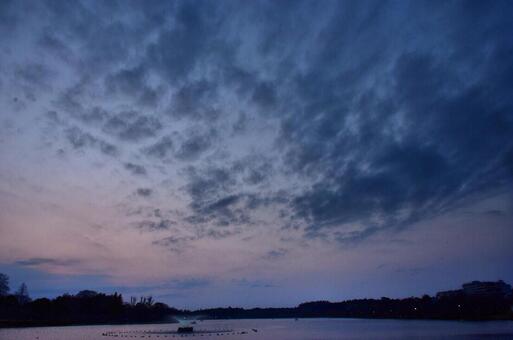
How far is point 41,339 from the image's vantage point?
9575 centimetres

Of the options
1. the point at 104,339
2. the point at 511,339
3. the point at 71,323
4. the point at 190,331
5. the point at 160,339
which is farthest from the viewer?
the point at 71,323

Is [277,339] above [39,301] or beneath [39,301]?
beneath

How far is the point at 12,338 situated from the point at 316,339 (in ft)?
218

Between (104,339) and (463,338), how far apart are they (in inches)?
3145

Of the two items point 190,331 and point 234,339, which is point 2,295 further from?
point 234,339

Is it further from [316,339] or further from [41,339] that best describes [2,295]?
[316,339]

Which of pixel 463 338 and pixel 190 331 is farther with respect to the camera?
pixel 190 331

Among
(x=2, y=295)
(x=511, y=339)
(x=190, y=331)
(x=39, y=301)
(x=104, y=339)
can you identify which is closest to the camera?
(x=511, y=339)

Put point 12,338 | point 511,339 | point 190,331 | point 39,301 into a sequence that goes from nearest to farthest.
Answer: point 511,339, point 12,338, point 190,331, point 39,301

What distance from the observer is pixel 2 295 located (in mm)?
176125

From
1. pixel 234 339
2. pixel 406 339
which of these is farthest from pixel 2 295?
pixel 406 339

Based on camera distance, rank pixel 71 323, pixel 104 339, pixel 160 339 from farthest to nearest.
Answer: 1. pixel 71 323
2. pixel 160 339
3. pixel 104 339

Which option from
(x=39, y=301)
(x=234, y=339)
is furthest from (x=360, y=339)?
(x=39, y=301)

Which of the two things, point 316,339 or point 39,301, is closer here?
point 316,339
